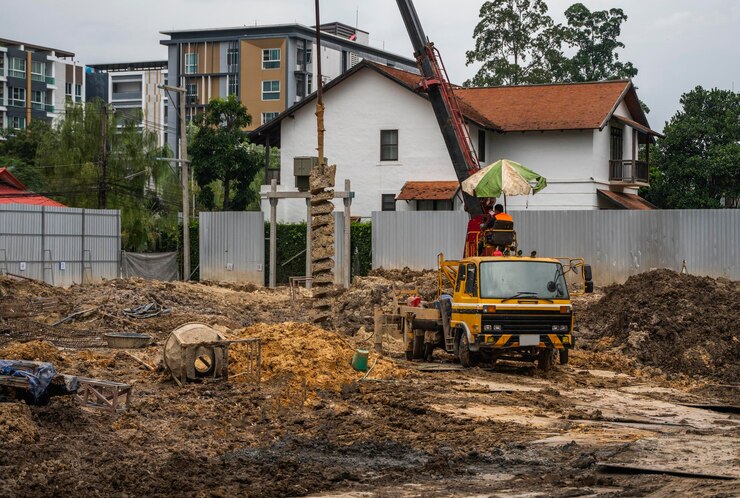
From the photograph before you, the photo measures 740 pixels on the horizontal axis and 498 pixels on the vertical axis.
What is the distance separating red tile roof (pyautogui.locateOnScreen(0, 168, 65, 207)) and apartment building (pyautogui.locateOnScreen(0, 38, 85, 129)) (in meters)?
58.2

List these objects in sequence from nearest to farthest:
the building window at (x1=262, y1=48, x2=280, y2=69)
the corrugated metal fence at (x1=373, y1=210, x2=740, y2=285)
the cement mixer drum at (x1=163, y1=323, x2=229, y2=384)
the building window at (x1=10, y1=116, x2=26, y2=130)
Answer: the cement mixer drum at (x1=163, y1=323, x2=229, y2=384), the corrugated metal fence at (x1=373, y1=210, x2=740, y2=285), the building window at (x1=262, y1=48, x2=280, y2=69), the building window at (x1=10, y1=116, x2=26, y2=130)

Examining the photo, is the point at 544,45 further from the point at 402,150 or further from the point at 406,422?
the point at 406,422

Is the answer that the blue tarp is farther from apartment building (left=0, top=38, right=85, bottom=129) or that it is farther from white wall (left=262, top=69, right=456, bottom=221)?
apartment building (left=0, top=38, right=85, bottom=129)

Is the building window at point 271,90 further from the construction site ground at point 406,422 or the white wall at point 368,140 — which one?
the construction site ground at point 406,422

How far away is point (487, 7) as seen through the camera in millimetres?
67438

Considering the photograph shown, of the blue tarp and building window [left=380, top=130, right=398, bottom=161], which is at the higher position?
building window [left=380, top=130, right=398, bottom=161]

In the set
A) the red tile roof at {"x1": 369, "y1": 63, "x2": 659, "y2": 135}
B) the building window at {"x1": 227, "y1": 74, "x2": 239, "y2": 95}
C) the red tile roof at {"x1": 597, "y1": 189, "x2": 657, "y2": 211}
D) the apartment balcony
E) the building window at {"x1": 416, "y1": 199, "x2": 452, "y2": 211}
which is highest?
the building window at {"x1": 227, "y1": 74, "x2": 239, "y2": 95}

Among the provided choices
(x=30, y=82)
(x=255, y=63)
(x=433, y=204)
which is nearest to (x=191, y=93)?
(x=255, y=63)

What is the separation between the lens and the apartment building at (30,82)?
109 meters

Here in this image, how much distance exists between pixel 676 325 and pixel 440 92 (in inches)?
471

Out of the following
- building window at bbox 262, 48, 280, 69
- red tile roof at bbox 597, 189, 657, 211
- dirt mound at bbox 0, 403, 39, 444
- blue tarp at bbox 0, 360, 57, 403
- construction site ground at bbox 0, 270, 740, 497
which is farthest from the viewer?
building window at bbox 262, 48, 280, 69

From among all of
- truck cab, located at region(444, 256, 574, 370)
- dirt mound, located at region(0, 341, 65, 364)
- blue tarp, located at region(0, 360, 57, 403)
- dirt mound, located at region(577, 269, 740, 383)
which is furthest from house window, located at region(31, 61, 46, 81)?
blue tarp, located at region(0, 360, 57, 403)

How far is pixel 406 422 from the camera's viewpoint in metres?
15.6

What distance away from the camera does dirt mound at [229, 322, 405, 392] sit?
1848cm
